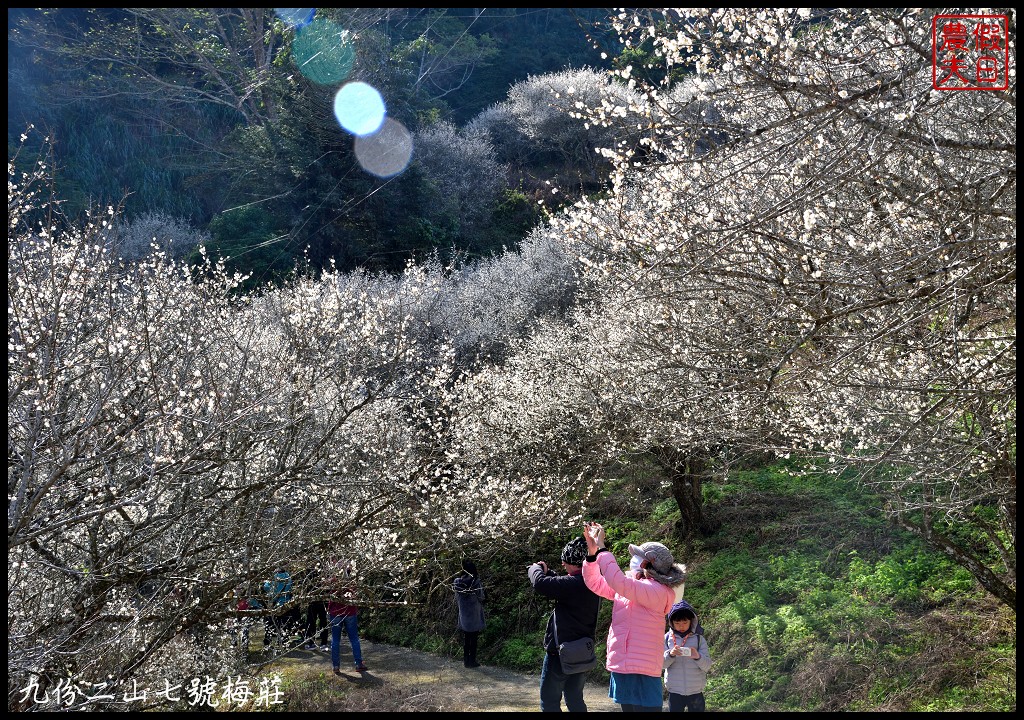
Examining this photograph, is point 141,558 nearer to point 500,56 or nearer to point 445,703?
point 445,703

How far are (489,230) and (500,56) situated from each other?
12.2 m

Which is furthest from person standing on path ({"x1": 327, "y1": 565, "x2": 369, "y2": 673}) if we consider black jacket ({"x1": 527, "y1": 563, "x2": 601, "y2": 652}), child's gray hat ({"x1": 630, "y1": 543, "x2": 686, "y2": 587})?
child's gray hat ({"x1": 630, "y1": 543, "x2": 686, "y2": 587})

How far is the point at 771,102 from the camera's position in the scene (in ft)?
19.3

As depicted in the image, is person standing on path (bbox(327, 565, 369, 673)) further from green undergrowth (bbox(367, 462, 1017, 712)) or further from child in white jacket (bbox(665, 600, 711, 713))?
child in white jacket (bbox(665, 600, 711, 713))

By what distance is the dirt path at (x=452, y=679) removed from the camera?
24.6ft

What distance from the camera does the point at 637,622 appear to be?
14.1 feet

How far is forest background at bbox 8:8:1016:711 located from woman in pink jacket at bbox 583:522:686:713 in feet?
4.55

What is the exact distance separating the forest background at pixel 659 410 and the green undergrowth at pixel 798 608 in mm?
40

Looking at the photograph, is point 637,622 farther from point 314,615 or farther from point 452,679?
point 314,615

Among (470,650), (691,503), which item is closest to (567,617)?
(470,650)

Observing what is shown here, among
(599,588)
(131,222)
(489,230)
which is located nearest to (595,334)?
(599,588)

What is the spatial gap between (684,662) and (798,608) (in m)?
3.70

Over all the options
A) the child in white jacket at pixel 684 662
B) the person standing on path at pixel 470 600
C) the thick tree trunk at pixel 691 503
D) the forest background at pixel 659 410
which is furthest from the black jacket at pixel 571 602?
the thick tree trunk at pixel 691 503

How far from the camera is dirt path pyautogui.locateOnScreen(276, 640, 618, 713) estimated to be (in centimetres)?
749
